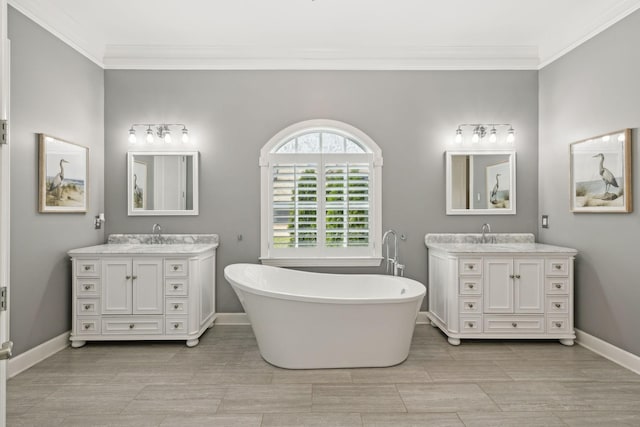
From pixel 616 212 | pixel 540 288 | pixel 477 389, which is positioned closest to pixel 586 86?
pixel 616 212

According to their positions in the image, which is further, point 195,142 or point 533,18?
point 195,142

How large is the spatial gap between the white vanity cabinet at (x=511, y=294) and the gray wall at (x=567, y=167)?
0.66ft

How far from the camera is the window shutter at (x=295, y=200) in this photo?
13.5 feet

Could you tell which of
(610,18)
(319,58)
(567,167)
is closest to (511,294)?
(567,167)

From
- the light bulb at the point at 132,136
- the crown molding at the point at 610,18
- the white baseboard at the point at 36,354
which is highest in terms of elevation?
the crown molding at the point at 610,18

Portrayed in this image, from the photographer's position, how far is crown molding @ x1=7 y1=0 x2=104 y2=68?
304 cm

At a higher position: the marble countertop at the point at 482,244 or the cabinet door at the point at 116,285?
the marble countertop at the point at 482,244

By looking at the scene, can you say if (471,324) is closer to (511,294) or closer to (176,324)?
(511,294)

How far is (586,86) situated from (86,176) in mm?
4851

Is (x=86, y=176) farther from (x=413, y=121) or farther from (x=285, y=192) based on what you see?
(x=413, y=121)

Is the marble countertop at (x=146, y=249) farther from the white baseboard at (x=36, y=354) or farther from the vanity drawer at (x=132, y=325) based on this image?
the white baseboard at (x=36, y=354)

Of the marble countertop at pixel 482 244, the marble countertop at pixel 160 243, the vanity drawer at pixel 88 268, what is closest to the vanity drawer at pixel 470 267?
the marble countertop at pixel 482 244

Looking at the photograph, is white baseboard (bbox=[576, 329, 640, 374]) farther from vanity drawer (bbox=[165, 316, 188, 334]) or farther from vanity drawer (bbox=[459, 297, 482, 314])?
vanity drawer (bbox=[165, 316, 188, 334])

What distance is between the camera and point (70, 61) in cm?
357
